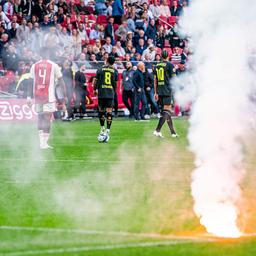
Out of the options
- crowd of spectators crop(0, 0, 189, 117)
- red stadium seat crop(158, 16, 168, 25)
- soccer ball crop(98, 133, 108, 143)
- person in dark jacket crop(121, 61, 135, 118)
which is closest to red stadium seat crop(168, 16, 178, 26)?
crowd of spectators crop(0, 0, 189, 117)

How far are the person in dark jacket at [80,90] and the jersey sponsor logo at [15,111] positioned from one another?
9.63ft

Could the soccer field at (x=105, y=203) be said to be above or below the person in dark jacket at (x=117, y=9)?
above

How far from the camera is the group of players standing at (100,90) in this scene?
22984mm

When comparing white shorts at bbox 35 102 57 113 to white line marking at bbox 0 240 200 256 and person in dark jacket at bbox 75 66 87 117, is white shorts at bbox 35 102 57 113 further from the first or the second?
white line marking at bbox 0 240 200 256

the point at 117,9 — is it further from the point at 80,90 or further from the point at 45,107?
the point at 45,107

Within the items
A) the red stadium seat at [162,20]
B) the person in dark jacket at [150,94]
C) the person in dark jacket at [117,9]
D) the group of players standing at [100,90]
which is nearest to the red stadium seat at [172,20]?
the red stadium seat at [162,20]

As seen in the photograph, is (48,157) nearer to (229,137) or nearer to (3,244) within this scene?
(229,137)

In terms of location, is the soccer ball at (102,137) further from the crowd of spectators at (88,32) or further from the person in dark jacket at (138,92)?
the person in dark jacket at (138,92)

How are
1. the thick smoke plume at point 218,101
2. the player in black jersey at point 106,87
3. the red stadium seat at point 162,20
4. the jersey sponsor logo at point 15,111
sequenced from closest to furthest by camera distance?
the thick smoke plume at point 218,101 → the player in black jersey at point 106,87 → the jersey sponsor logo at point 15,111 → the red stadium seat at point 162,20

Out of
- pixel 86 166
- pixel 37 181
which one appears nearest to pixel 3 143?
pixel 86 166

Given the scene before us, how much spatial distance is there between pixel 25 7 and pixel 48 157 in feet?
53.9

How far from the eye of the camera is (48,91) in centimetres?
2308

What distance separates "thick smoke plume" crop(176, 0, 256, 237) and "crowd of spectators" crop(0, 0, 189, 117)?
63.8 feet

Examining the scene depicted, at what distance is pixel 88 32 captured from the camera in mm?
37344
